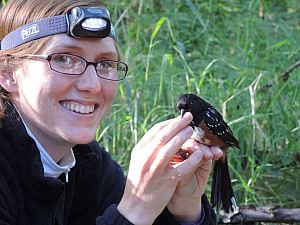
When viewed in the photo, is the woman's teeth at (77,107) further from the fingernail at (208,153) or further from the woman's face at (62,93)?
the fingernail at (208,153)

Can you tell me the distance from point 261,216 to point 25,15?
6.81 feet

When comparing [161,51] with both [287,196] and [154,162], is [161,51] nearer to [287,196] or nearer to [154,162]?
[287,196]

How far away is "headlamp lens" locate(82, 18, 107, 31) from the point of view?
215 cm

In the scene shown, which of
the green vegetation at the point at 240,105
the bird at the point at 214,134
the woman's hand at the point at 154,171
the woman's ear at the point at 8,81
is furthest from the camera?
the green vegetation at the point at 240,105

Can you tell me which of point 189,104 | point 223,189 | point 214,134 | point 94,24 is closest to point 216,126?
point 214,134

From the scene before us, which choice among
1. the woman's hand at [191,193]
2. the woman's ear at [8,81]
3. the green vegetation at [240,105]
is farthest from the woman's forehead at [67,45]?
the green vegetation at [240,105]

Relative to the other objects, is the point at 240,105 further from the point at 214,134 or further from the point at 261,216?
the point at 214,134

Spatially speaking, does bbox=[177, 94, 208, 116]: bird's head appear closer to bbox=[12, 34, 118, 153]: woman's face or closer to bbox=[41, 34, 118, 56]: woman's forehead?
bbox=[12, 34, 118, 153]: woman's face

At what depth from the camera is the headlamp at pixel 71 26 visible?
7.03ft

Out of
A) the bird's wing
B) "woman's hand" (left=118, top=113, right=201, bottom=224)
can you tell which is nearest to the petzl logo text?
A: "woman's hand" (left=118, top=113, right=201, bottom=224)

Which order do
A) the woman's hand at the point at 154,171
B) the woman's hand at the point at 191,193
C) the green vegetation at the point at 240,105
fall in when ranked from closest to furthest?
the woman's hand at the point at 154,171
the woman's hand at the point at 191,193
the green vegetation at the point at 240,105

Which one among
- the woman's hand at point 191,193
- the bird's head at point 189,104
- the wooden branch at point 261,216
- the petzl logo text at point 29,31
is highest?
the petzl logo text at point 29,31

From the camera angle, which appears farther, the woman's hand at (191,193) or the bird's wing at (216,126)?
the bird's wing at (216,126)

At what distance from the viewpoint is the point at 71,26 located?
212 centimetres
